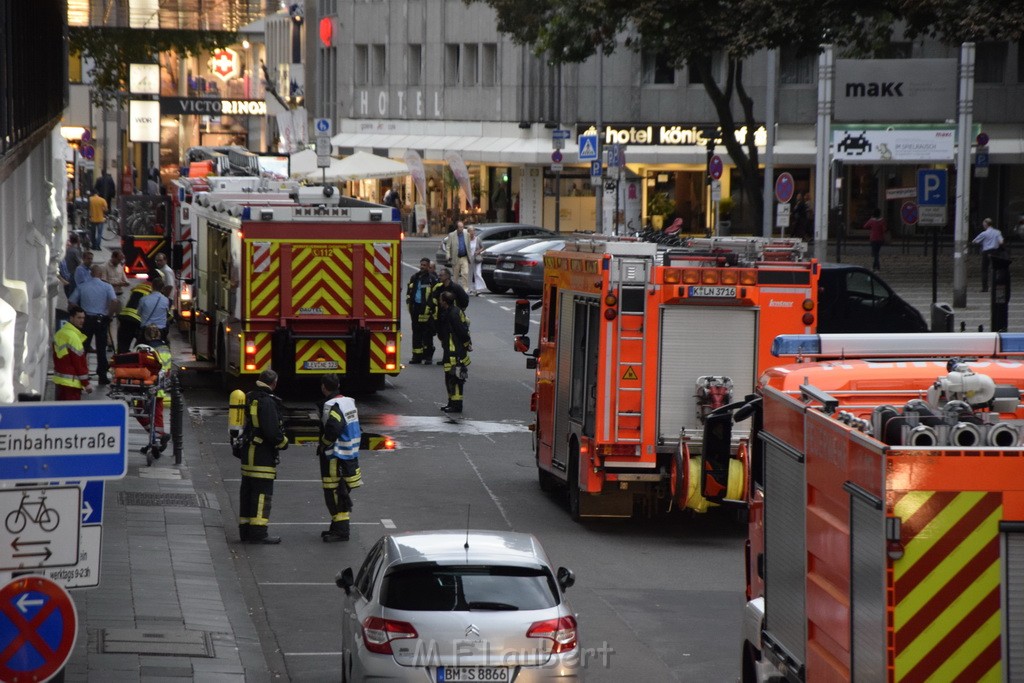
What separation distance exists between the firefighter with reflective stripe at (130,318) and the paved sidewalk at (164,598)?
5.97 meters

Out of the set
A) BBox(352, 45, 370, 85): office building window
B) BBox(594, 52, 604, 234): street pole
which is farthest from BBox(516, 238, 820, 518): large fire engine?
BBox(352, 45, 370, 85): office building window

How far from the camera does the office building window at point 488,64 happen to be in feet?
214

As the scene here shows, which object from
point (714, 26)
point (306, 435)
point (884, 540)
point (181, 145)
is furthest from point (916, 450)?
point (181, 145)

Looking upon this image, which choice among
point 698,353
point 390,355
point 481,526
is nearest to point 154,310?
point 390,355

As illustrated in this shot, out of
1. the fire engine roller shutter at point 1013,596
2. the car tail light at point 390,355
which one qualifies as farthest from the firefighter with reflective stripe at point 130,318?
the fire engine roller shutter at point 1013,596

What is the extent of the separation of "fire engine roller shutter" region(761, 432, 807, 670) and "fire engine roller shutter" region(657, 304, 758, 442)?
7951mm

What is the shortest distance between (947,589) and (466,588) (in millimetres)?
4452

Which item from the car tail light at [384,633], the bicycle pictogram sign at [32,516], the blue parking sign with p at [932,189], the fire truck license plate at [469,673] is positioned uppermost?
the blue parking sign with p at [932,189]

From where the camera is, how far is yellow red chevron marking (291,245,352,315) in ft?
79.6

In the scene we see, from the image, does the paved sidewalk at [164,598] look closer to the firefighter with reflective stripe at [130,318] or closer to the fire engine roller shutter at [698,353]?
the fire engine roller shutter at [698,353]

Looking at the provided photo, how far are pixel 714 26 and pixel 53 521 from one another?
2661 cm

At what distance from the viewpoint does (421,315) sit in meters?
29.6

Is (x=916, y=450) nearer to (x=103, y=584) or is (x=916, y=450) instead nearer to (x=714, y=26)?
(x=103, y=584)

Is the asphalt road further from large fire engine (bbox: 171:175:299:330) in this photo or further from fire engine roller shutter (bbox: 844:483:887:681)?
fire engine roller shutter (bbox: 844:483:887:681)
